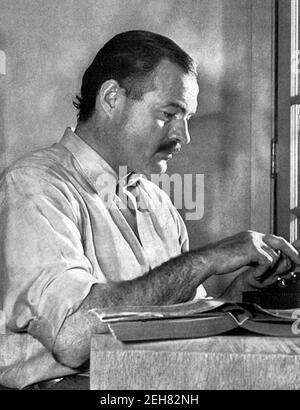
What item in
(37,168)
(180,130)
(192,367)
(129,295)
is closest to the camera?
(192,367)

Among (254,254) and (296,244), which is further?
(296,244)

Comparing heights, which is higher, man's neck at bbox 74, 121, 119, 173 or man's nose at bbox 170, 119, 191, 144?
man's nose at bbox 170, 119, 191, 144

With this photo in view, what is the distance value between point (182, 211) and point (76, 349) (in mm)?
487

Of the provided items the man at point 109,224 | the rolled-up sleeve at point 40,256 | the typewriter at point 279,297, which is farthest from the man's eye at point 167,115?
the typewriter at point 279,297

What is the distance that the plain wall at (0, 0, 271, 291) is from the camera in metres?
1.30

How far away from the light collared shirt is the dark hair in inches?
3.5

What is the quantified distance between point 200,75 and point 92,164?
0.90ft

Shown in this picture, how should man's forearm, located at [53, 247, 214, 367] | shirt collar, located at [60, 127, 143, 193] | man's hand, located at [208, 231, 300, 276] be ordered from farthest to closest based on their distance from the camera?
1. shirt collar, located at [60, 127, 143, 193]
2. man's hand, located at [208, 231, 300, 276]
3. man's forearm, located at [53, 247, 214, 367]

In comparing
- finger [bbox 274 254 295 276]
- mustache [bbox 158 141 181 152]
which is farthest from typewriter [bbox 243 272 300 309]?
mustache [bbox 158 141 181 152]

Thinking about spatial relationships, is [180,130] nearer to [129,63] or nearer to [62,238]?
[129,63]

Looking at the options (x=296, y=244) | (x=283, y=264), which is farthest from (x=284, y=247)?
(x=296, y=244)

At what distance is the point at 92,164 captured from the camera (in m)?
1.23

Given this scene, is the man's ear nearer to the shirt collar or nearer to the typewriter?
the shirt collar

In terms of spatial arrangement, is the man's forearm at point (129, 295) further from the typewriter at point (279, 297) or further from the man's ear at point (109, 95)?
the man's ear at point (109, 95)
